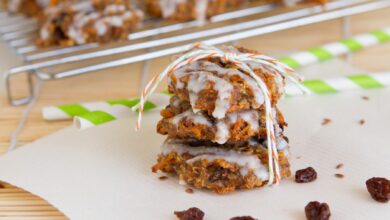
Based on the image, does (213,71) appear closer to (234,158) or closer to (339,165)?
(234,158)

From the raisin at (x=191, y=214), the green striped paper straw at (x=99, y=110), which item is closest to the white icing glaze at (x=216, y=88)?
the raisin at (x=191, y=214)

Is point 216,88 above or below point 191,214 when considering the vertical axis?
above

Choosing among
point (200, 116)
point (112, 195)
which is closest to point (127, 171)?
point (112, 195)

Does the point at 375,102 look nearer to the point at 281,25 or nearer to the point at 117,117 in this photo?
the point at 281,25

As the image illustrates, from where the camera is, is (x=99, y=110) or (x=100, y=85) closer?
(x=99, y=110)

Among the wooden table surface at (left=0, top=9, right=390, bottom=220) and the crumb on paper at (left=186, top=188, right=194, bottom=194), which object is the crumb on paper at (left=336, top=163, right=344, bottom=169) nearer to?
the crumb on paper at (left=186, top=188, right=194, bottom=194)

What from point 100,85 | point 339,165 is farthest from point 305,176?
point 100,85

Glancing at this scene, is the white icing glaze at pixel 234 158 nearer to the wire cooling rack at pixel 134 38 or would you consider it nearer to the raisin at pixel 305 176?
the raisin at pixel 305 176
